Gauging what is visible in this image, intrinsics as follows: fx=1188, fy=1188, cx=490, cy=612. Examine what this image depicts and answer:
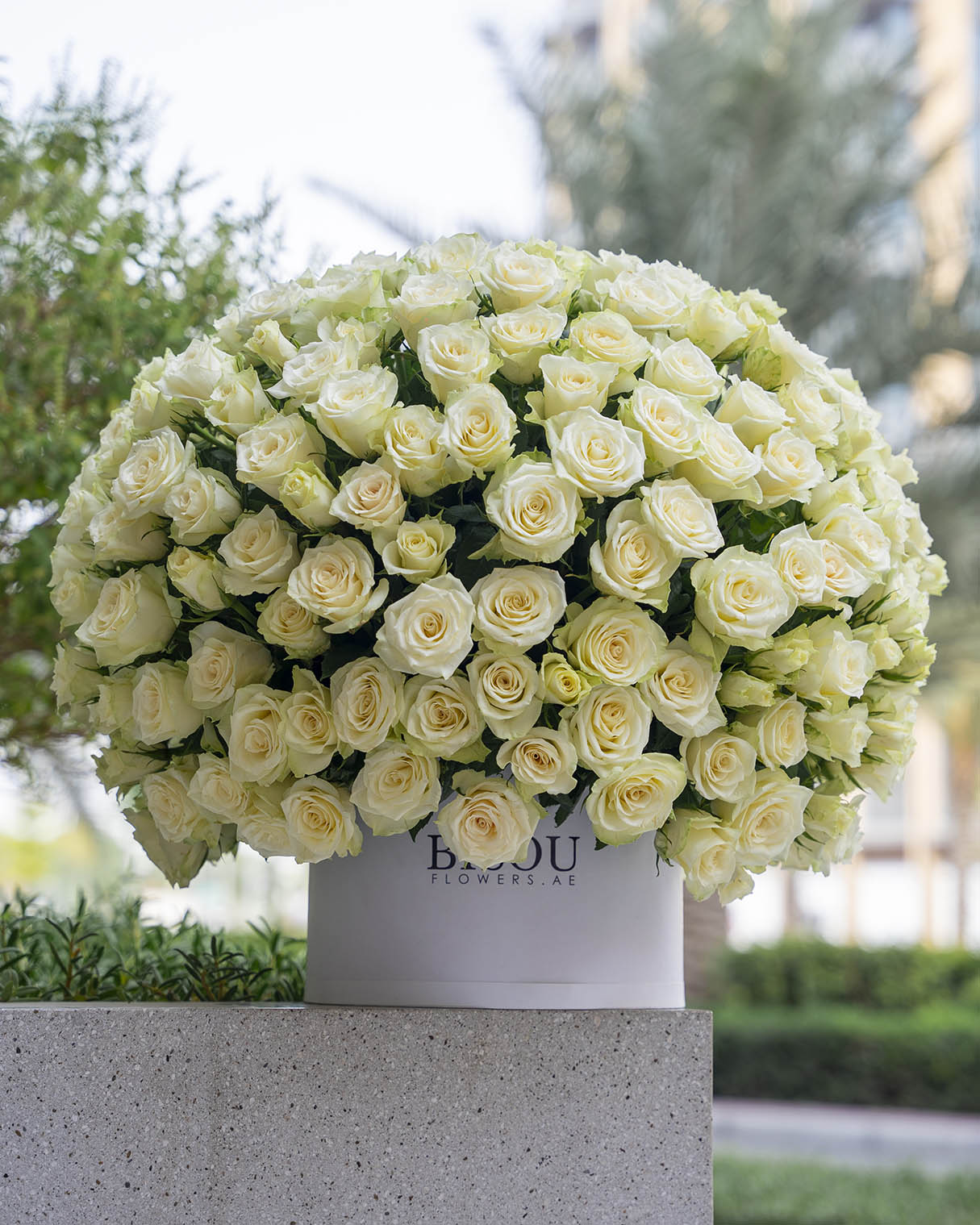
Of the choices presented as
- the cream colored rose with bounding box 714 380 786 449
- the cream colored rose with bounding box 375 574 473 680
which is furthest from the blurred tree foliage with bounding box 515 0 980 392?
the cream colored rose with bounding box 375 574 473 680

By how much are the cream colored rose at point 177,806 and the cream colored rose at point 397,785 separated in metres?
0.23

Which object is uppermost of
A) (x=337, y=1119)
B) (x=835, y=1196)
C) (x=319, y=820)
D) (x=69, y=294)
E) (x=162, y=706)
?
(x=69, y=294)

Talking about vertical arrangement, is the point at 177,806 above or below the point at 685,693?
below

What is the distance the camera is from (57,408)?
1.76 m

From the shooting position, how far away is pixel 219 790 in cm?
119

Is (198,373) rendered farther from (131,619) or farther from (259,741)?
(259,741)

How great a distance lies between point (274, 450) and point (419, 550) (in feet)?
0.64

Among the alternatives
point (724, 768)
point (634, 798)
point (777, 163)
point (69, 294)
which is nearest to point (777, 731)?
point (724, 768)

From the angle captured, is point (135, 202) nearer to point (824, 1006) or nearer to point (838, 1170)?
point (838, 1170)

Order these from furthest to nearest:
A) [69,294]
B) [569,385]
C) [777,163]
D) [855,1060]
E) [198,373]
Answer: [855,1060] < [777,163] < [69,294] < [198,373] < [569,385]

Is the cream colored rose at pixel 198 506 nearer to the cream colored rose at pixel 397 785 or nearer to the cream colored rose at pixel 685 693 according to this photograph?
the cream colored rose at pixel 397 785

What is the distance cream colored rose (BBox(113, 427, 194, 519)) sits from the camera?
1.19m

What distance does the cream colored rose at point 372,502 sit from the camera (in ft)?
3.59

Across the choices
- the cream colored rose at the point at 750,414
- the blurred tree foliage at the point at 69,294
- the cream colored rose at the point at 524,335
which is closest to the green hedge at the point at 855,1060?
the blurred tree foliage at the point at 69,294
